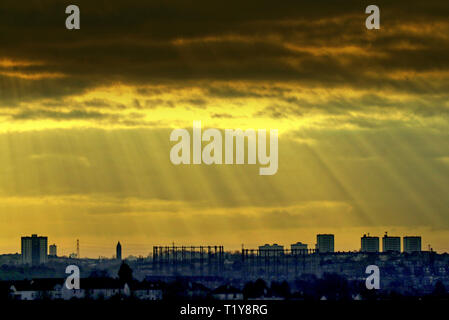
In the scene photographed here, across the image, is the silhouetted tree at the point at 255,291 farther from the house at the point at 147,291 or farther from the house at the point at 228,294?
the house at the point at 147,291

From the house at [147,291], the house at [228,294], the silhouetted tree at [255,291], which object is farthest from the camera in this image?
the house at [228,294]

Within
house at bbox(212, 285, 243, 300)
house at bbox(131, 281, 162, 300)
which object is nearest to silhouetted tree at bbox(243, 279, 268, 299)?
house at bbox(212, 285, 243, 300)

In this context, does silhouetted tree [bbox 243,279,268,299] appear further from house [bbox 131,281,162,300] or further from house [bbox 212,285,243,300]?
house [bbox 131,281,162,300]

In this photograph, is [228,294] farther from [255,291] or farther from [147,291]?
[147,291]

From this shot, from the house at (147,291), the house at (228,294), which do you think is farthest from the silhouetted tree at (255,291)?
the house at (147,291)

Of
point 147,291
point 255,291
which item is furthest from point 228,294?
point 147,291

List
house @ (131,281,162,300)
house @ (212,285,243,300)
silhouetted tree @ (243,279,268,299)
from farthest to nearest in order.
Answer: house @ (212,285,243,300) → house @ (131,281,162,300) → silhouetted tree @ (243,279,268,299)

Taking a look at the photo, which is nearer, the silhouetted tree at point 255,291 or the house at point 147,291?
the silhouetted tree at point 255,291

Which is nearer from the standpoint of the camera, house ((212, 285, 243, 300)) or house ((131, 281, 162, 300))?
house ((131, 281, 162, 300))

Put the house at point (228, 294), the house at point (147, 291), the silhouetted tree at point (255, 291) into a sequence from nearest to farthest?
the silhouetted tree at point (255, 291)
the house at point (147, 291)
the house at point (228, 294)
